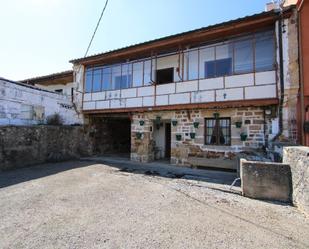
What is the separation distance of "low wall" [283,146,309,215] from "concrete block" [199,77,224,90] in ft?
13.0

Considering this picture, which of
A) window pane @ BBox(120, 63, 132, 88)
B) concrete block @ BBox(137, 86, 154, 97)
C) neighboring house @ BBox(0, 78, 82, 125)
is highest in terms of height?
window pane @ BBox(120, 63, 132, 88)

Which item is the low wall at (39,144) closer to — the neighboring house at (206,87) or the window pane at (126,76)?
the neighboring house at (206,87)

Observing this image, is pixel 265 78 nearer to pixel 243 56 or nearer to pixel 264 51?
pixel 264 51

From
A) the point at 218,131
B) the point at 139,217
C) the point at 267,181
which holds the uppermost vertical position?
the point at 218,131

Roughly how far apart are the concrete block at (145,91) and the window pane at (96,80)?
8.61ft

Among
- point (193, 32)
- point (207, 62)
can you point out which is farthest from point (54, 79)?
point (207, 62)

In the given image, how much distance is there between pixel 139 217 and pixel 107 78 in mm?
8531

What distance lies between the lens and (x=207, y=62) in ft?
28.1

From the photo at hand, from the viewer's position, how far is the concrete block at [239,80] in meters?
7.43

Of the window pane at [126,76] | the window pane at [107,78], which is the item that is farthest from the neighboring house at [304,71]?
the window pane at [107,78]

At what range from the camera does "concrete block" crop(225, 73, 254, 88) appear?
7426 mm

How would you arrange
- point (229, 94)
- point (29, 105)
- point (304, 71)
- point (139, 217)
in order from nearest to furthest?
point (139, 217) → point (304, 71) → point (229, 94) → point (29, 105)

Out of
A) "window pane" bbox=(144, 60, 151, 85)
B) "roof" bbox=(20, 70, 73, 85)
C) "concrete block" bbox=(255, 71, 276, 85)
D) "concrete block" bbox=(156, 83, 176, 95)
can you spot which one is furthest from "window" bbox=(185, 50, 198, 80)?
"roof" bbox=(20, 70, 73, 85)

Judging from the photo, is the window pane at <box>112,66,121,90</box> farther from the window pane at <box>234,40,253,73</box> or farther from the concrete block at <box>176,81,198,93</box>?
the window pane at <box>234,40,253,73</box>
